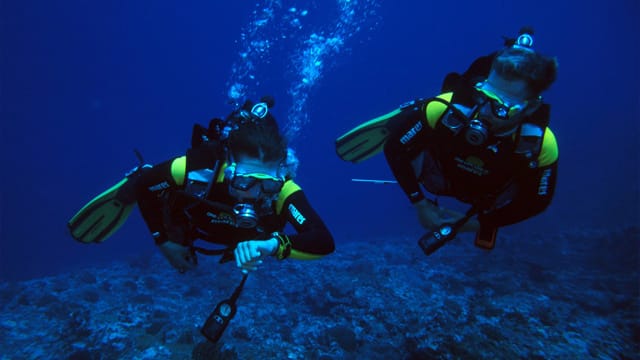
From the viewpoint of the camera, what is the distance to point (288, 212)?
10.3 ft

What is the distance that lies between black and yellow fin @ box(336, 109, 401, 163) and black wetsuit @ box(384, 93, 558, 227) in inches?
30.7

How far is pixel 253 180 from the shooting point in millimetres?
2855

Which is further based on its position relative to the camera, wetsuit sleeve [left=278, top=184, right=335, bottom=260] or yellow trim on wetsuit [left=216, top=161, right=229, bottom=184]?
yellow trim on wetsuit [left=216, top=161, right=229, bottom=184]

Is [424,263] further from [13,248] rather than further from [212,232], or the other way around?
[13,248]

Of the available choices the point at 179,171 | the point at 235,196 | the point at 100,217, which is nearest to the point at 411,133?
the point at 235,196

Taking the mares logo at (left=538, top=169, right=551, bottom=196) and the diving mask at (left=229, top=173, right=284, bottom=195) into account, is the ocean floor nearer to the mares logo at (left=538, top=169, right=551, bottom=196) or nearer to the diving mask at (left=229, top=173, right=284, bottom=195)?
the mares logo at (left=538, top=169, right=551, bottom=196)

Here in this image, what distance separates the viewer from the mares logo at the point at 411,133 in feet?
10.1

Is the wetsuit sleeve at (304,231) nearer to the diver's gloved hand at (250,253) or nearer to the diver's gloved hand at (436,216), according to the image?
the diver's gloved hand at (250,253)

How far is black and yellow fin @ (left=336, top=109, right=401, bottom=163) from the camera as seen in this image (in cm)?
414

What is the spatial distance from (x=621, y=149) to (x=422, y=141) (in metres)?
36.9

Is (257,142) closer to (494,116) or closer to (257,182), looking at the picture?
(257,182)

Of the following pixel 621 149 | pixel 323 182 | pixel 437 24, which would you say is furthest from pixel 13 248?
pixel 437 24

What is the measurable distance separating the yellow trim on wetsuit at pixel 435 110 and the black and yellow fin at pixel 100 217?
Answer: 11.7ft

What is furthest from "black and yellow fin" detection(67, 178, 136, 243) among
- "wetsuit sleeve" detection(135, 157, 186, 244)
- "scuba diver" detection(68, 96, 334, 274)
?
"wetsuit sleeve" detection(135, 157, 186, 244)
